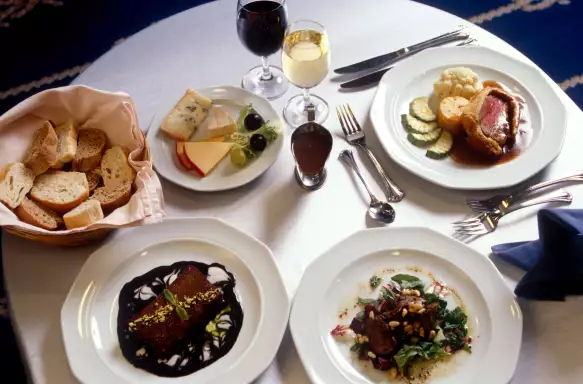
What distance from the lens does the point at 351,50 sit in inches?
68.9

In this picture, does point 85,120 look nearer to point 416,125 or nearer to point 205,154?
point 205,154

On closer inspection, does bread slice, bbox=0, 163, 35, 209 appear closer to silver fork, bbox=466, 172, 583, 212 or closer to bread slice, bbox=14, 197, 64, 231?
bread slice, bbox=14, 197, 64, 231

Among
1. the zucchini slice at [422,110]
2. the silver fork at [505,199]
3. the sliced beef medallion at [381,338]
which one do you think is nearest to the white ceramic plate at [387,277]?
the sliced beef medallion at [381,338]

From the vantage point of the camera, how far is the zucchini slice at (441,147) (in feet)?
4.85

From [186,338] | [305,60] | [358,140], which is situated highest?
[305,60]

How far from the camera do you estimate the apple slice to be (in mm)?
1465

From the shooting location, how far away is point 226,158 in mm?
1499

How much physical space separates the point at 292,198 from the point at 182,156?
0.29 metres

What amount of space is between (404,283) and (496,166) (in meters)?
0.41

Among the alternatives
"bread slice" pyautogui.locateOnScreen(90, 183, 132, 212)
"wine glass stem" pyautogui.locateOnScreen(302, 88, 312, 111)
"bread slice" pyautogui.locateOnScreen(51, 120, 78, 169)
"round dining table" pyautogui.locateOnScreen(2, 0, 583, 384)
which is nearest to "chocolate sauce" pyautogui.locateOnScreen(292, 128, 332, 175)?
"round dining table" pyautogui.locateOnScreen(2, 0, 583, 384)

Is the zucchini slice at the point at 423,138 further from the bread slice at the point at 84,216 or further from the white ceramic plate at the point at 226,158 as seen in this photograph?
the bread slice at the point at 84,216

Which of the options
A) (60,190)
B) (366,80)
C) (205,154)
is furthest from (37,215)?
(366,80)

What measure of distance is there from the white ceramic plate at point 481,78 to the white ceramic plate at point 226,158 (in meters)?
0.28

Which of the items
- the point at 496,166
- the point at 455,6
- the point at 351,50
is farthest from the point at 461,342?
the point at 455,6
